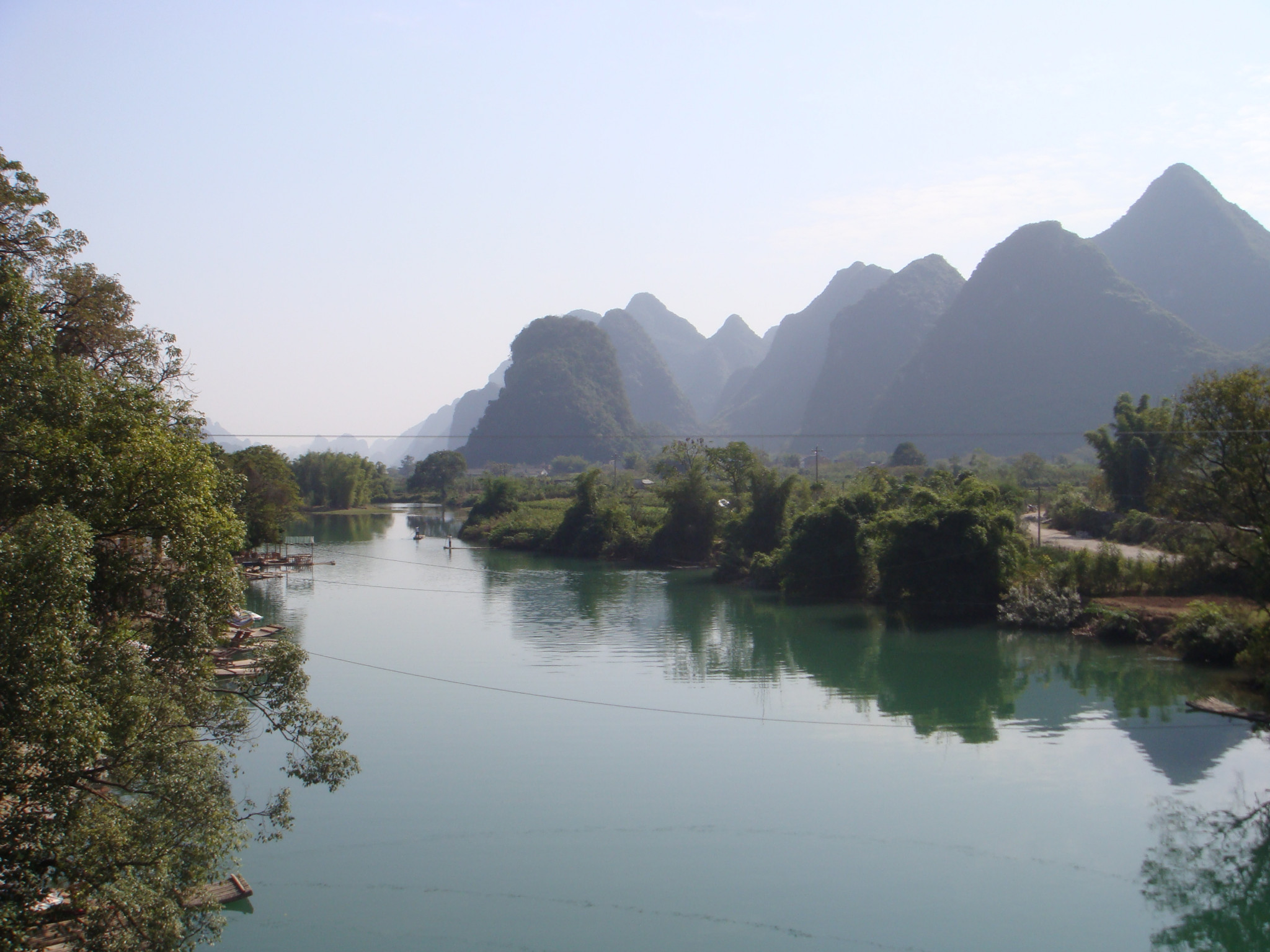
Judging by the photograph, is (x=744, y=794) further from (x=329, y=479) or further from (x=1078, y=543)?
(x=329, y=479)

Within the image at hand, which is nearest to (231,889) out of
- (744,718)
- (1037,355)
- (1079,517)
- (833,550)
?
(744,718)

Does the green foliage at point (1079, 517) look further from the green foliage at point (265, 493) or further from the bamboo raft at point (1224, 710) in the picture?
the green foliage at point (265, 493)

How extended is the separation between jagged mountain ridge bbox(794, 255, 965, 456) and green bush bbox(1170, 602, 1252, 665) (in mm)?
106952

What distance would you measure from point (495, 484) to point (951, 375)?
64.4 m

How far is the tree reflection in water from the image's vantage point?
878 cm

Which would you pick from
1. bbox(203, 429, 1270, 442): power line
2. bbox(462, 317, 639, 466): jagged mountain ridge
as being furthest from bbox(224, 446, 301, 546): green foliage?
bbox(462, 317, 639, 466): jagged mountain ridge

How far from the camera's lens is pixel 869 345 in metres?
132

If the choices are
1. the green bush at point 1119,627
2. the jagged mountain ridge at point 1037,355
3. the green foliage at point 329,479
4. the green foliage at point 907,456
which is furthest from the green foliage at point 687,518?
the jagged mountain ridge at point 1037,355

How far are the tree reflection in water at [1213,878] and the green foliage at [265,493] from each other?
84.3 ft

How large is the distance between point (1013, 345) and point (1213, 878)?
9408 centimetres

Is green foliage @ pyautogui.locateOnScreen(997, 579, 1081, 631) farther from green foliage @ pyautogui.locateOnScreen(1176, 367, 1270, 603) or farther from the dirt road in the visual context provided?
green foliage @ pyautogui.locateOnScreen(1176, 367, 1270, 603)

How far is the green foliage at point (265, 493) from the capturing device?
A: 3062 cm

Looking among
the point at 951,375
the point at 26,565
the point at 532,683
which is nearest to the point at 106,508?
the point at 26,565

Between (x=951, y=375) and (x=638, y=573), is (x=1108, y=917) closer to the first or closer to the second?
(x=638, y=573)
